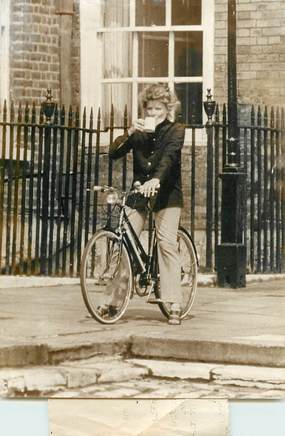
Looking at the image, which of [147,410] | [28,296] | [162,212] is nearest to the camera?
[147,410]

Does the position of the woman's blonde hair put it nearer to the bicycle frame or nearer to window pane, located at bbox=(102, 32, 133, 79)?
the bicycle frame

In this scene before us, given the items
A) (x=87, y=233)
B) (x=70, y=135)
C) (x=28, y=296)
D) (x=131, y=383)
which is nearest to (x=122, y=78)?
(x=70, y=135)

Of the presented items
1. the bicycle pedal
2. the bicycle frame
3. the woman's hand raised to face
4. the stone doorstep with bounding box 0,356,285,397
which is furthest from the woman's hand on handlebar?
the stone doorstep with bounding box 0,356,285,397

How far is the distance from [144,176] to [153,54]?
1.02 meters

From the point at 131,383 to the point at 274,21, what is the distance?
2.33 meters

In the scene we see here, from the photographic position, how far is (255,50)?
245 inches

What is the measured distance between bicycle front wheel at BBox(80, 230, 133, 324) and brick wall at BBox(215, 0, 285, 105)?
1.32 metres

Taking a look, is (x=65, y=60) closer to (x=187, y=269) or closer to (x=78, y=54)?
(x=78, y=54)

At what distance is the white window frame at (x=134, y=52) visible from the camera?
19.6ft

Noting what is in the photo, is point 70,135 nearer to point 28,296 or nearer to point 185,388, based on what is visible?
point 28,296

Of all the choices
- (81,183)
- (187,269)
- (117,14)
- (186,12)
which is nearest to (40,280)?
(81,183)

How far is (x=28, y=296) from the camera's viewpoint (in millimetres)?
5836

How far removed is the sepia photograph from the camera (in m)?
5.24

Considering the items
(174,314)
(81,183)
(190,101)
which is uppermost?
(190,101)
